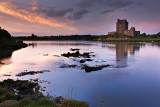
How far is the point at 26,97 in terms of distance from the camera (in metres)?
11.1

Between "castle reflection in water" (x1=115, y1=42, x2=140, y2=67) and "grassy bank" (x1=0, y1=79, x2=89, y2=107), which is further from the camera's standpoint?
"castle reflection in water" (x1=115, y1=42, x2=140, y2=67)

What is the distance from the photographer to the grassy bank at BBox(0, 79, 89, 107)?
30.0 ft

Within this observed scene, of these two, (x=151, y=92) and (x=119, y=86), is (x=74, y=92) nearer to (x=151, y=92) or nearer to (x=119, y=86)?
(x=119, y=86)

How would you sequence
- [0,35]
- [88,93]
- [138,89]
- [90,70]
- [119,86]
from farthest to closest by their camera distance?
[0,35] < [90,70] < [119,86] < [138,89] < [88,93]

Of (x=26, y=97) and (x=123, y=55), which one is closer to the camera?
(x=26, y=97)

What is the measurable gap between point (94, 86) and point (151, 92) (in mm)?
6313

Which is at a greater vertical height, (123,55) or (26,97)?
Result: (123,55)

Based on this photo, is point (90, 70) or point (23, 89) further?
point (90, 70)

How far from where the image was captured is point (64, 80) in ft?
62.6

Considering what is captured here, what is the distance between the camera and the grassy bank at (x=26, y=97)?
9.13 m

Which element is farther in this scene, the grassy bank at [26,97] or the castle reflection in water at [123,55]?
the castle reflection in water at [123,55]

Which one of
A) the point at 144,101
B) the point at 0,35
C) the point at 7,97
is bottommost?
the point at 144,101

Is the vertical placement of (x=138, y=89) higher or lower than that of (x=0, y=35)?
lower

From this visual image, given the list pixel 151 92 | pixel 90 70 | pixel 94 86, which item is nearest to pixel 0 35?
pixel 90 70
